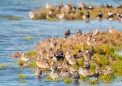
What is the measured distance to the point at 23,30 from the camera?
1656 inches

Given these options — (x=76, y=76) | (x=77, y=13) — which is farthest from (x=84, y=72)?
(x=77, y=13)

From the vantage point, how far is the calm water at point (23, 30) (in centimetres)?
2438

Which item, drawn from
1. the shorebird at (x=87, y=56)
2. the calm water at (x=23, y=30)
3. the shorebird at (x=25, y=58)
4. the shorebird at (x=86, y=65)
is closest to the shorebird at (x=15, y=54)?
the calm water at (x=23, y=30)

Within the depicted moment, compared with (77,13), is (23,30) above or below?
below

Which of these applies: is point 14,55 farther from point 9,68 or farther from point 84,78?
point 84,78

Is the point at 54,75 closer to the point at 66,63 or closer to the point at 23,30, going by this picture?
the point at 66,63

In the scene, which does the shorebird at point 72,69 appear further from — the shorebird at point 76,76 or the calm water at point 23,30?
the calm water at point 23,30

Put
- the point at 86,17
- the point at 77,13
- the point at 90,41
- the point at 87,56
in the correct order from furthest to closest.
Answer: the point at 77,13
the point at 86,17
the point at 90,41
the point at 87,56

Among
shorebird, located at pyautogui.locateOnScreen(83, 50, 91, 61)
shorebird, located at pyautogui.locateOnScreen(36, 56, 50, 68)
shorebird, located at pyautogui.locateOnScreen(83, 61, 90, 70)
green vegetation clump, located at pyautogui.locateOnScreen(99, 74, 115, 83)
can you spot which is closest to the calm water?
green vegetation clump, located at pyautogui.locateOnScreen(99, 74, 115, 83)

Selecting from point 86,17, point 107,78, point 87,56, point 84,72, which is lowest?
point 107,78

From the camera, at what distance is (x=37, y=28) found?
4312cm

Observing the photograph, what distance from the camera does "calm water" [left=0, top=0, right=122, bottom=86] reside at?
24.4 meters

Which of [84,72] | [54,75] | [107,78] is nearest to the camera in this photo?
[54,75]

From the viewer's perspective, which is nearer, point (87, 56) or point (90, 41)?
point (87, 56)
